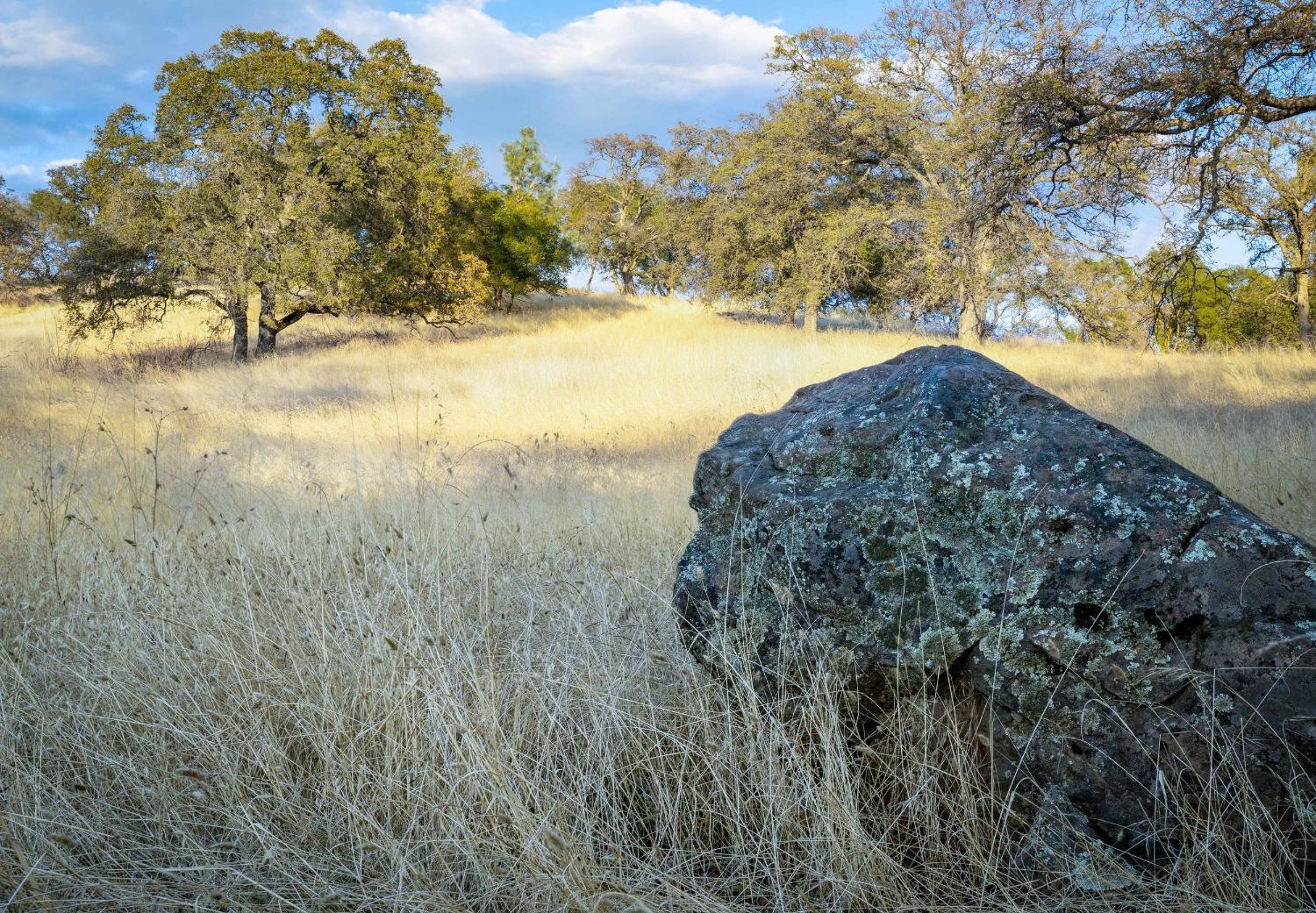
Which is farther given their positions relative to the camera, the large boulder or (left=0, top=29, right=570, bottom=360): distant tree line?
(left=0, top=29, right=570, bottom=360): distant tree line

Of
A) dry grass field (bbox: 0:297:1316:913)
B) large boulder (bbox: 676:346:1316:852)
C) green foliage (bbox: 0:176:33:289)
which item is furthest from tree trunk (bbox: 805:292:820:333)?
green foliage (bbox: 0:176:33:289)

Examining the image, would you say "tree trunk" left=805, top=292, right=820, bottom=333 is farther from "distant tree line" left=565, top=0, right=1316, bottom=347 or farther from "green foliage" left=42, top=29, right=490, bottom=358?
"green foliage" left=42, top=29, right=490, bottom=358

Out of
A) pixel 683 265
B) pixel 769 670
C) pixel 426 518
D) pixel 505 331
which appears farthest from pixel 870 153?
pixel 769 670

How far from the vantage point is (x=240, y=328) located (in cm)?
2305

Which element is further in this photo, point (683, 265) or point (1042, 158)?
point (683, 265)

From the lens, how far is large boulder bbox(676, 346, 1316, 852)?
81.0 inches

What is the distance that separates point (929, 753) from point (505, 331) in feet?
90.0

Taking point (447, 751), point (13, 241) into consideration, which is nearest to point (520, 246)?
point (13, 241)

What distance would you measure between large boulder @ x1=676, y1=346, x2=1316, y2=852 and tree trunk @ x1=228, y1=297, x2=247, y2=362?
2322 cm

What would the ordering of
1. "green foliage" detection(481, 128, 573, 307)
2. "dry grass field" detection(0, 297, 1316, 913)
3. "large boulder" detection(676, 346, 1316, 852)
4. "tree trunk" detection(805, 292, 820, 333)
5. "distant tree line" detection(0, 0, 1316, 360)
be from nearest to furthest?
"large boulder" detection(676, 346, 1316, 852) < "dry grass field" detection(0, 297, 1316, 913) < "distant tree line" detection(0, 0, 1316, 360) < "tree trunk" detection(805, 292, 820, 333) < "green foliage" detection(481, 128, 573, 307)

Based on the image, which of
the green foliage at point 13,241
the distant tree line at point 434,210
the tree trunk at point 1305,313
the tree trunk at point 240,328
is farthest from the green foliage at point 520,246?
the tree trunk at point 1305,313

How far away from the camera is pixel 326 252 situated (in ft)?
68.7

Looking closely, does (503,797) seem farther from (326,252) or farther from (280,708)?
(326,252)

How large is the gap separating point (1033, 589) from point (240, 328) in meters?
24.6
